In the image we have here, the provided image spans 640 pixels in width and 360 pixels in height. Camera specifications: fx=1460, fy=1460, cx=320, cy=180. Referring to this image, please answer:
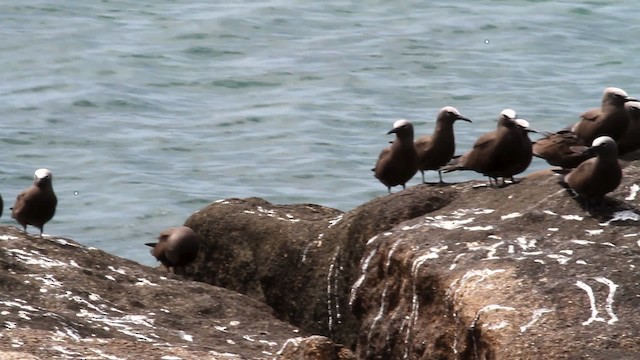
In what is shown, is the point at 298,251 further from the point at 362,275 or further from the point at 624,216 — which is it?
the point at 624,216

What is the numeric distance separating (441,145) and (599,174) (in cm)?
288

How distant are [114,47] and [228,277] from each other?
628 inches

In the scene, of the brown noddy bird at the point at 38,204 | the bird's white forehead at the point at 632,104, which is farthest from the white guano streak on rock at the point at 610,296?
the brown noddy bird at the point at 38,204

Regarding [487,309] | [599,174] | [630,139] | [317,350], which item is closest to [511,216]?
[599,174]

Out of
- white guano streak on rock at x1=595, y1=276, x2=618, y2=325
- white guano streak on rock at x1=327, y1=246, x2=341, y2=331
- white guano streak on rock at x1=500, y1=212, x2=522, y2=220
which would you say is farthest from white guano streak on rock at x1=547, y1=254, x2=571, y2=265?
white guano streak on rock at x1=327, y1=246, x2=341, y2=331

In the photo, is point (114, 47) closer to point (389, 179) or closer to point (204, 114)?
point (204, 114)

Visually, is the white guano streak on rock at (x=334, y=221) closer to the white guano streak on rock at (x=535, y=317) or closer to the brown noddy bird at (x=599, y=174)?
the brown noddy bird at (x=599, y=174)

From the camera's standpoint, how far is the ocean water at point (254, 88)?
20172 millimetres

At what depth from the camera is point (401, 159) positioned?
12.3 meters

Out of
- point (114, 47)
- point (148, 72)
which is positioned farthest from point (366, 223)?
point (114, 47)

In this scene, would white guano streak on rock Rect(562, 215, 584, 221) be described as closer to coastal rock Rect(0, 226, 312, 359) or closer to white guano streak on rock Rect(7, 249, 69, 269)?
coastal rock Rect(0, 226, 312, 359)

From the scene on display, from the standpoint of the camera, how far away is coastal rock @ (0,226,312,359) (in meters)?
7.95

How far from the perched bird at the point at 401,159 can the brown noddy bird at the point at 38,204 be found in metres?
2.86

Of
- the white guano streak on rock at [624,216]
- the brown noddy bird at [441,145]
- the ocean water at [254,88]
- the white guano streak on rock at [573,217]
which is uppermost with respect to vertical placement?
the white guano streak on rock at [624,216]
